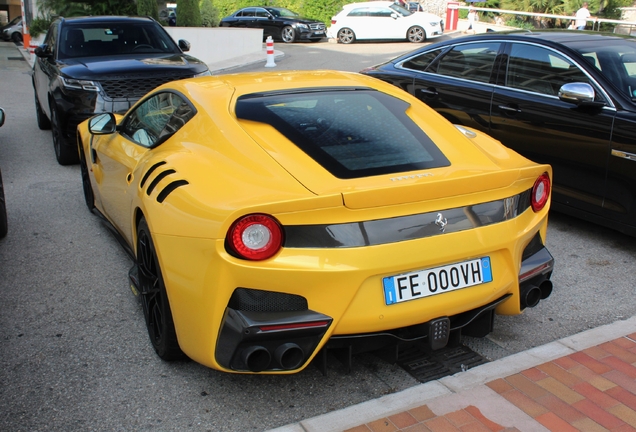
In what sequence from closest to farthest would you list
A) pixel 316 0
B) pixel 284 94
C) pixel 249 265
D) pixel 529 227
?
pixel 249 265 < pixel 529 227 < pixel 284 94 < pixel 316 0

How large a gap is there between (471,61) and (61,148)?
462 centimetres

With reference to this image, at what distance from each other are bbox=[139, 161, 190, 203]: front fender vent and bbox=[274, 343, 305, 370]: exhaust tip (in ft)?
3.04

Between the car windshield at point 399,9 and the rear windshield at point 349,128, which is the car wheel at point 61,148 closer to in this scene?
the rear windshield at point 349,128

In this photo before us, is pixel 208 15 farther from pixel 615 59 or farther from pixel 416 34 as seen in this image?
pixel 615 59

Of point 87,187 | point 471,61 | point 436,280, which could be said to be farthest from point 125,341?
point 471,61

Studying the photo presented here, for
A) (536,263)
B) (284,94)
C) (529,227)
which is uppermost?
(284,94)

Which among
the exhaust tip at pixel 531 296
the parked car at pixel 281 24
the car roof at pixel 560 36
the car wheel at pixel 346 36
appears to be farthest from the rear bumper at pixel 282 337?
the parked car at pixel 281 24

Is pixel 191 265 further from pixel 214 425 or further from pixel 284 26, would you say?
pixel 284 26

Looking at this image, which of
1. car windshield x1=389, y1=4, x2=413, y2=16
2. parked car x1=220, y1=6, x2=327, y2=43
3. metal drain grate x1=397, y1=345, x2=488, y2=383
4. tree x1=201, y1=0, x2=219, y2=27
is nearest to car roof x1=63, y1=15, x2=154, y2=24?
metal drain grate x1=397, y1=345, x2=488, y2=383

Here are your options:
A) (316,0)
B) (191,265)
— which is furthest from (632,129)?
(316,0)

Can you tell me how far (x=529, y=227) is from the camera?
3.28m

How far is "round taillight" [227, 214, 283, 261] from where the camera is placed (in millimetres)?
2711

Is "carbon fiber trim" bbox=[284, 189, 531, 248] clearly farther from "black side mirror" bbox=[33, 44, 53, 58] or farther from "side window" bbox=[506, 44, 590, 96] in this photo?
"black side mirror" bbox=[33, 44, 53, 58]

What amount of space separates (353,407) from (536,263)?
1.19 meters
